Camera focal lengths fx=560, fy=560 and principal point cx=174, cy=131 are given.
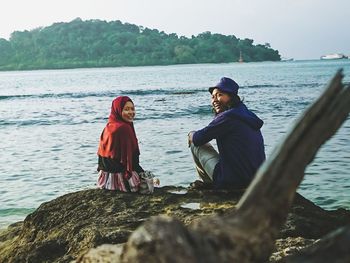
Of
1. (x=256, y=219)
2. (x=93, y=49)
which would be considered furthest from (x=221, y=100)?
(x=93, y=49)

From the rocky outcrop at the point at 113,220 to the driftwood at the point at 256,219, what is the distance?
2.33 meters

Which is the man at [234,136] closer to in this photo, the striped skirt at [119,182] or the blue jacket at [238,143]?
the blue jacket at [238,143]

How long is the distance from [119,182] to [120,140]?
0.56m

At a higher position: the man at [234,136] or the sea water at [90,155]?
the man at [234,136]

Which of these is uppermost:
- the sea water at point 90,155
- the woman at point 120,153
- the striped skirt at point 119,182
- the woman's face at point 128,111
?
the woman's face at point 128,111

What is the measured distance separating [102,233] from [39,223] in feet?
4.54

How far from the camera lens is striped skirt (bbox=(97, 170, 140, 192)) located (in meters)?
7.25

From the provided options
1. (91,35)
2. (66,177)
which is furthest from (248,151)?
(91,35)

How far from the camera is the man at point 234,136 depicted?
6863 millimetres

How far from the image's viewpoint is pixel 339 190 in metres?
10.6

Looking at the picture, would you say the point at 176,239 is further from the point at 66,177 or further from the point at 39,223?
the point at 66,177

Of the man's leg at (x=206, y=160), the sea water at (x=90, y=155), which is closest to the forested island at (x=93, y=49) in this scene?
the sea water at (x=90, y=155)

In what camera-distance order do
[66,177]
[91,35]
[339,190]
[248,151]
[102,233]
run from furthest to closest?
[91,35], [66,177], [339,190], [248,151], [102,233]

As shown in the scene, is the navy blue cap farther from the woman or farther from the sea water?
the sea water
